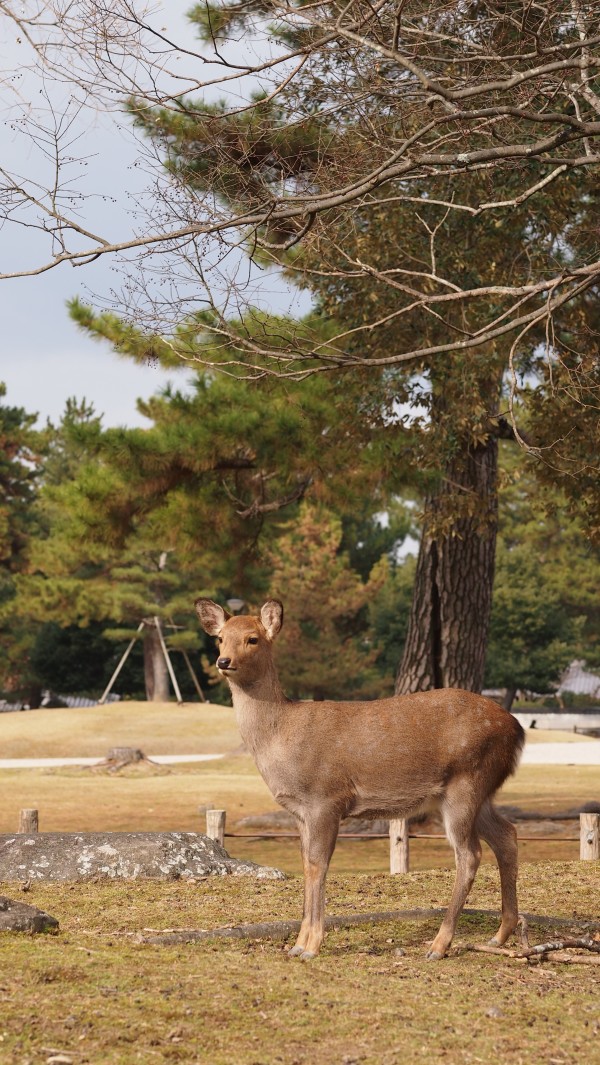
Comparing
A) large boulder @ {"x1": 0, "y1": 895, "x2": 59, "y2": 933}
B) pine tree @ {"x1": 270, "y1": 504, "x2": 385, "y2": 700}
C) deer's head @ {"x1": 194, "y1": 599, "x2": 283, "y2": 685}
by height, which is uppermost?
pine tree @ {"x1": 270, "y1": 504, "x2": 385, "y2": 700}

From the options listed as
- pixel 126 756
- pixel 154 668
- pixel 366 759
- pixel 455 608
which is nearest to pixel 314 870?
pixel 366 759

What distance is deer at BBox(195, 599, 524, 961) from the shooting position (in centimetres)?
689

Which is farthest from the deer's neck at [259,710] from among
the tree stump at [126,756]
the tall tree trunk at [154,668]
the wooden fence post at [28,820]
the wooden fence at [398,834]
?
the tall tree trunk at [154,668]

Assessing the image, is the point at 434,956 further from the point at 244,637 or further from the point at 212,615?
the point at 212,615

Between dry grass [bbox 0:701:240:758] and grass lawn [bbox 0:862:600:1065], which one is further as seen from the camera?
dry grass [bbox 0:701:240:758]

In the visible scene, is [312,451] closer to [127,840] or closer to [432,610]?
[432,610]

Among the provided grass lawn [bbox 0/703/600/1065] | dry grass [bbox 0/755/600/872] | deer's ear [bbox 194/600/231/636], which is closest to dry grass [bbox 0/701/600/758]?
dry grass [bbox 0/755/600/872]

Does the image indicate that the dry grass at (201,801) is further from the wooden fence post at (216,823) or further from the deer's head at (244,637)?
the deer's head at (244,637)

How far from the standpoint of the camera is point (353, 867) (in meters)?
14.3

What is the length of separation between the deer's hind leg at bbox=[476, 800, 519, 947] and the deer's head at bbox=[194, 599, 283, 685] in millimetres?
1567

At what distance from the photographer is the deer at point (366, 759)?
689 centimetres

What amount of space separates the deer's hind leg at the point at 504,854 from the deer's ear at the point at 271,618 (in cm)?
159

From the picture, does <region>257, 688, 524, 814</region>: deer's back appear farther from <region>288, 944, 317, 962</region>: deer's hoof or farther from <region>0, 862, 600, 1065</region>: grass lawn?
<region>0, 862, 600, 1065</region>: grass lawn

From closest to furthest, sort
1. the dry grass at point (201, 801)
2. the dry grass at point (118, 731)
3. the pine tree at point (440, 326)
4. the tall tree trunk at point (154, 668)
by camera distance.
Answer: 1. the pine tree at point (440, 326)
2. the dry grass at point (201, 801)
3. the dry grass at point (118, 731)
4. the tall tree trunk at point (154, 668)
